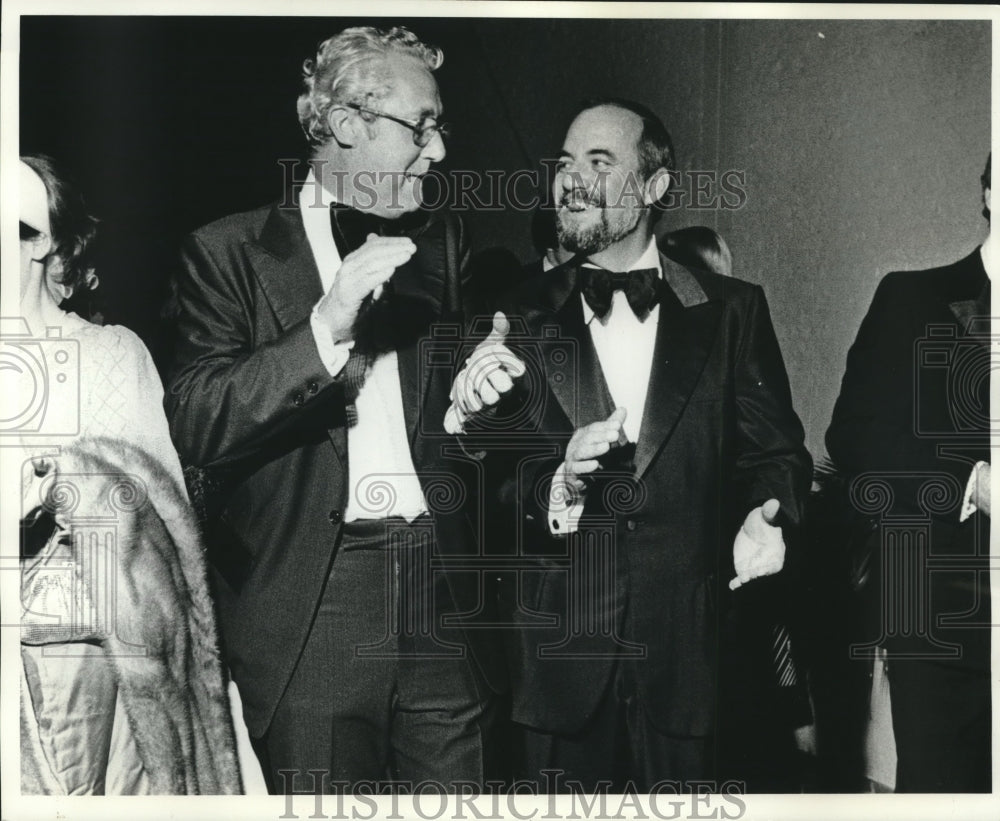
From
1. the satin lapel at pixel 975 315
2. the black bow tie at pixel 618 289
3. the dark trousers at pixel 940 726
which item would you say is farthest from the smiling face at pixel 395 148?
the dark trousers at pixel 940 726

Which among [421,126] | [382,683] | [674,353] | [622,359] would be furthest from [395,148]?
[382,683]

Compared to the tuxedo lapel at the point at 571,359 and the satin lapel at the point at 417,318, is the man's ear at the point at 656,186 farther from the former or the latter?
the satin lapel at the point at 417,318

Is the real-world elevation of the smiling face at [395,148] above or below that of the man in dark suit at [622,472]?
above

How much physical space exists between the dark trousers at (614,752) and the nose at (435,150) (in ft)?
5.51

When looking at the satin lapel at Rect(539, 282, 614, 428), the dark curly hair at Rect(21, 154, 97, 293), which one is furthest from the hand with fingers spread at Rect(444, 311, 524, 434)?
the dark curly hair at Rect(21, 154, 97, 293)

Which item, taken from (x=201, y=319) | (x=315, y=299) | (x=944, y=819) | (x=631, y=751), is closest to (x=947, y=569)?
(x=944, y=819)

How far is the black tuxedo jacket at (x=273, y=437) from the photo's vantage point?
3.75 m

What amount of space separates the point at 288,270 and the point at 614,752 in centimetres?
181

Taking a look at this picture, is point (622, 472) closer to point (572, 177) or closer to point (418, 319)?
point (418, 319)

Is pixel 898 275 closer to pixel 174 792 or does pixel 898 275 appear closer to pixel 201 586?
pixel 201 586

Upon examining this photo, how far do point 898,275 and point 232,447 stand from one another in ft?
7.18

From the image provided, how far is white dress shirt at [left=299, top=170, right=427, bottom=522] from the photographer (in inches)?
148

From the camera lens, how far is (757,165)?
155 inches

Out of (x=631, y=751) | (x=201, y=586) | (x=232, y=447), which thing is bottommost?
(x=631, y=751)
